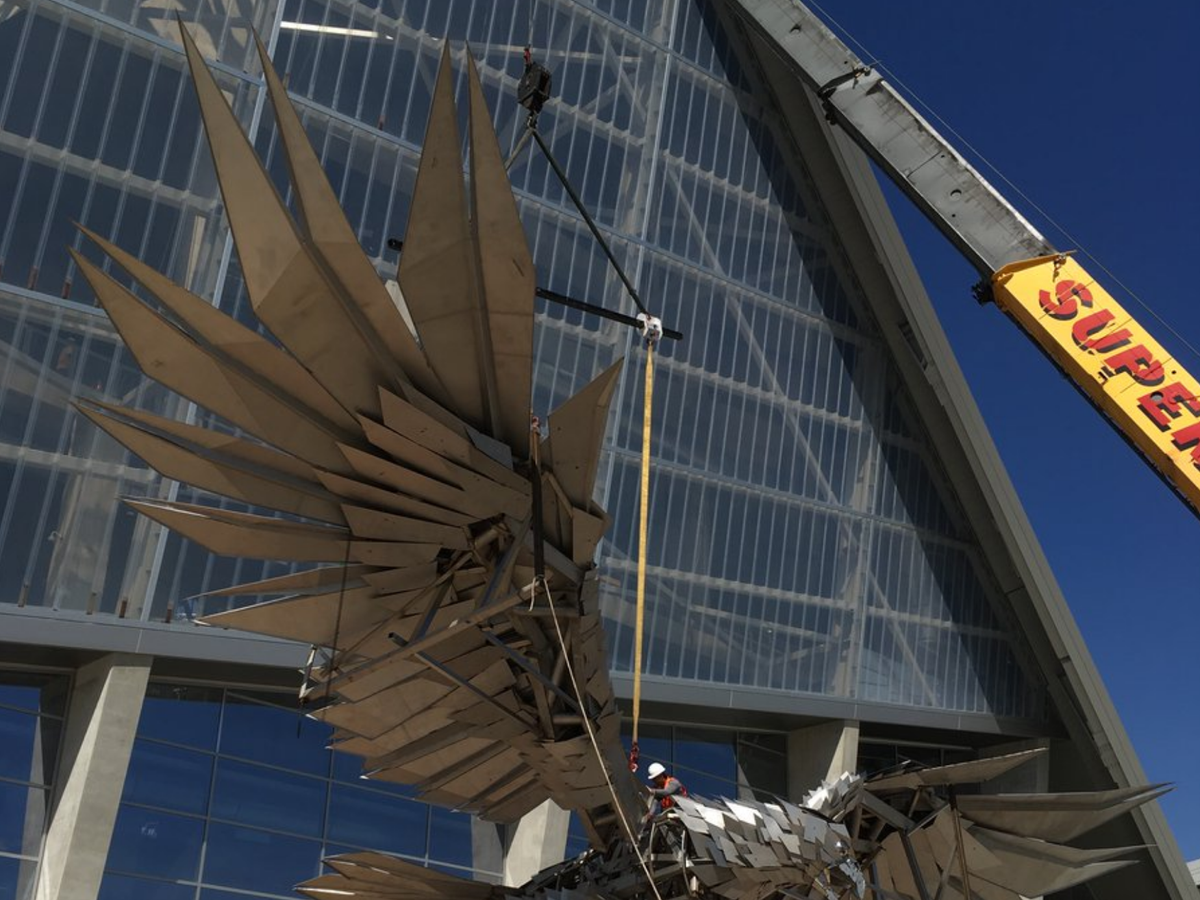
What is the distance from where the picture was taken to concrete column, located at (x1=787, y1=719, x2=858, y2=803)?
29.1 metres

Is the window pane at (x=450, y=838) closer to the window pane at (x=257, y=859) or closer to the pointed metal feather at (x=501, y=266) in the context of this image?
the window pane at (x=257, y=859)

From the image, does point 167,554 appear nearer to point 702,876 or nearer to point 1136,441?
point 702,876

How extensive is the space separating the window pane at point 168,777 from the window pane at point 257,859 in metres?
0.58

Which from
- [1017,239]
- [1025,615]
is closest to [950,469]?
[1025,615]

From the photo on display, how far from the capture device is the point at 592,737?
30.1ft

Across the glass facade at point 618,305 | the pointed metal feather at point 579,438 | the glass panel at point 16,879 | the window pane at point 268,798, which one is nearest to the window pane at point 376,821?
the window pane at point 268,798

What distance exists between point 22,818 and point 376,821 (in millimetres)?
5981

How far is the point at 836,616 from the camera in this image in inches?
1166

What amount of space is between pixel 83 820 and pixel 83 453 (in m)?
4.93

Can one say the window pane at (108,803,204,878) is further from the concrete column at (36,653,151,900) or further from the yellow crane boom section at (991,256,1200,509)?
the yellow crane boom section at (991,256,1200,509)

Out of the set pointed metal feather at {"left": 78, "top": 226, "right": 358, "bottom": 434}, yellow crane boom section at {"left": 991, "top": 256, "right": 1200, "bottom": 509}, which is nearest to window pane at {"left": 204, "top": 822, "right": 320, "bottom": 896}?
yellow crane boom section at {"left": 991, "top": 256, "right": 1200, "bottom": 509}

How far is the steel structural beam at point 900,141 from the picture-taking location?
2498cm

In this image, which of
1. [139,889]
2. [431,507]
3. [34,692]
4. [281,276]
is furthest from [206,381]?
[139,889]

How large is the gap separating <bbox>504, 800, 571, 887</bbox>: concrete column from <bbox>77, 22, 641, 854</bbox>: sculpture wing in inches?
581
